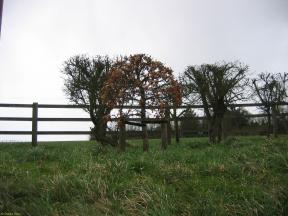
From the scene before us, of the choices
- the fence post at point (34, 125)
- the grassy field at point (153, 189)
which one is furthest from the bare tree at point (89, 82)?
the grassy field at point (153, 189)

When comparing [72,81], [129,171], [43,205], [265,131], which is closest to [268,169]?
[129,171]

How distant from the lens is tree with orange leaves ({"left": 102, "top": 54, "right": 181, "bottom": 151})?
10.3 metres

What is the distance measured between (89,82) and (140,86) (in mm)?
4918

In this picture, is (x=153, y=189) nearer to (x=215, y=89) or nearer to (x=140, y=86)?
(x=140, y=86)

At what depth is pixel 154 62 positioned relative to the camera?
10.6 metres

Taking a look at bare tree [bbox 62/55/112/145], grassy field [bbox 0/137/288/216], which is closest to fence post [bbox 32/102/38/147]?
bare tree [bbox 62/55/112/145]

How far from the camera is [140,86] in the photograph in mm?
10211

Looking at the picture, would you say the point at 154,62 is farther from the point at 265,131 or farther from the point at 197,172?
the point at 265,131

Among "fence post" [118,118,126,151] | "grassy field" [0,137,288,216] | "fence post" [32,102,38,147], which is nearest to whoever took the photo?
"grassy field" [0,137,288,216]

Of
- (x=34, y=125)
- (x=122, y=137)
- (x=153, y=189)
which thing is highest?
(x=34, y=125)

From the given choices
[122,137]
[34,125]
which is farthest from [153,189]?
[34,125]

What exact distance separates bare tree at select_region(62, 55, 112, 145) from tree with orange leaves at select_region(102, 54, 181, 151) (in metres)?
3.59

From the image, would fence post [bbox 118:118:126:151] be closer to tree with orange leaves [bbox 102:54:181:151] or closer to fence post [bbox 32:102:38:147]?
tree with orange leaves [bbox 102:54:181:151]

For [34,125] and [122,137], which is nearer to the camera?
[122,137]
